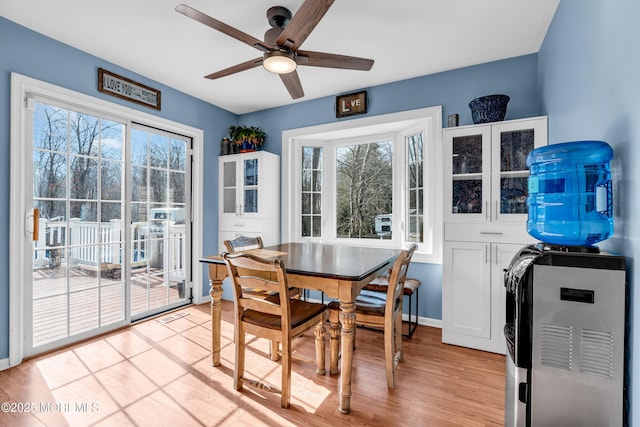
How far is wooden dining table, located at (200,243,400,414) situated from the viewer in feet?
5.82

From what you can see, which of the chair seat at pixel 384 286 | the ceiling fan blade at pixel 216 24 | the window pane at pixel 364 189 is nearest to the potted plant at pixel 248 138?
the window pane at pixel 364 189

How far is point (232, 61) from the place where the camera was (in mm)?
3027

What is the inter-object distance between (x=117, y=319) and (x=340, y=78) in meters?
3.42

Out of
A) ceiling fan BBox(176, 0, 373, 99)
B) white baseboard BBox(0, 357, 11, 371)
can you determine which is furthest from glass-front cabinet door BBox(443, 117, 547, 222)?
white baseboard BBox(0, 357, 11, 371)

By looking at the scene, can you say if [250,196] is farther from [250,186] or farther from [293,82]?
[293,82]

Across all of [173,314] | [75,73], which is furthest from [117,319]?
[75,73]

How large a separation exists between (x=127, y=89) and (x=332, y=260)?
276 centimetres

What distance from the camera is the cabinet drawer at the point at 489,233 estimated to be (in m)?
2.52

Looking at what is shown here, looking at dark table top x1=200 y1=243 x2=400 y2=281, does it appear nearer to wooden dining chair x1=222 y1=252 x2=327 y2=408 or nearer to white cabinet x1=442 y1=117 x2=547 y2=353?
wooden dining chair x1=222 y1=252 x2=327 y2=408

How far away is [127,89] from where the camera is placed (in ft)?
10.3

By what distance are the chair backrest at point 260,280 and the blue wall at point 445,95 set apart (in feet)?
6.48

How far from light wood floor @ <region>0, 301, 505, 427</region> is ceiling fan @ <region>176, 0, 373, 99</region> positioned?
2174 millimetres

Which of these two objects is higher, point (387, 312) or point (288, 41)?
point (288, 41)

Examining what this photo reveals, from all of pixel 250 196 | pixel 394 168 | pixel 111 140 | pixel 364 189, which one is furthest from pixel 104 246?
pixel 394 168
